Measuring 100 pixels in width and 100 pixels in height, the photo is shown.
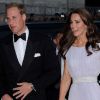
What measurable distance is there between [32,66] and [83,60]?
551 millimetres

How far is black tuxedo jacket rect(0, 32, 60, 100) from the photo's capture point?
4.54m

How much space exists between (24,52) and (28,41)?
124 mm

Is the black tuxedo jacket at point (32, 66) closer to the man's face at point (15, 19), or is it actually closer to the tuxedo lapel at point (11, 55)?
the tuxedo lapel at point (11, 55)

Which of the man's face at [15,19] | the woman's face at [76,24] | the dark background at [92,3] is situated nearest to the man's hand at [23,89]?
the man's face at [15,19]

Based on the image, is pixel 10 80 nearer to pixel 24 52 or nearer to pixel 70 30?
pixel 24 52

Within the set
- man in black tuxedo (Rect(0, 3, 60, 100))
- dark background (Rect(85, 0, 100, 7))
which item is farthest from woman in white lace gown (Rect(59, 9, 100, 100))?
dark background (Rect(85, 0, 100, 7))

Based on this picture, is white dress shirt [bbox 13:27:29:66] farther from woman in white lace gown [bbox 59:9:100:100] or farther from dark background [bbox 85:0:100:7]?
dark background [bbox 85:0:100:7]

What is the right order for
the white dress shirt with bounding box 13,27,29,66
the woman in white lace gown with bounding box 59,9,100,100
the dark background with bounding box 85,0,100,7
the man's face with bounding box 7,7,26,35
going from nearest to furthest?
1. the man's face with bounding box 7,7,26,35
2. the white dress shirt with bounding box 13,27,29,66
3. the woman in white lace gown with bounding box 59,9,100,100
4. the dark background with bounding box 85,0,100,7

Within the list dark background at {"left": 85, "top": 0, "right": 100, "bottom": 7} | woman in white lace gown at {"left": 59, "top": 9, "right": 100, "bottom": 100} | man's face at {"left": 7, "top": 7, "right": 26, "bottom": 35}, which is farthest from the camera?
A: dark background at {"left": 85, "top": 0, "right": 100, "bottom": 7}

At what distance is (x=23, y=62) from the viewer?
14.9 feet

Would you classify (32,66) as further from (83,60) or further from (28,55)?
(83,60)

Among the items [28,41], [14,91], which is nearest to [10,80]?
[14,91]

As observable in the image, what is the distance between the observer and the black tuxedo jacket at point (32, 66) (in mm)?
4543

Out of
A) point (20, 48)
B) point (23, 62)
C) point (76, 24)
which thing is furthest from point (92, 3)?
point (23, 62)
